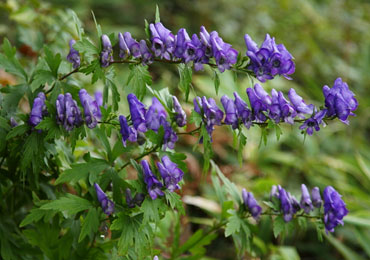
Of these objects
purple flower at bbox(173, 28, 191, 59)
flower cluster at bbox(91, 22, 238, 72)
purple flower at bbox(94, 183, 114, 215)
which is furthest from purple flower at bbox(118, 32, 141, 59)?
purple flower at bbox(94, 183, 114, 215)

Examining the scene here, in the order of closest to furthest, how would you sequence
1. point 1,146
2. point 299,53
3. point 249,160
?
point 1,146 → point 249,160 → point 299,53

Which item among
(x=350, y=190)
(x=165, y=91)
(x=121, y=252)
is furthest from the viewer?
(x=350, y=190)

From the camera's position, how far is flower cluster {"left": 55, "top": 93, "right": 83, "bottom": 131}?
158 cm

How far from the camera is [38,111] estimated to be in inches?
64.8

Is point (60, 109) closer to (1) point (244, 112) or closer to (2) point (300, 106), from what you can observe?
(1) point (244, 112)

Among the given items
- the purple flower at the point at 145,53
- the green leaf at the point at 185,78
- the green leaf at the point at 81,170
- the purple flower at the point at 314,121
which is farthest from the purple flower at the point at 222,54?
the green leaf at the point at 81,170

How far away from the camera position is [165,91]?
1.83 metres

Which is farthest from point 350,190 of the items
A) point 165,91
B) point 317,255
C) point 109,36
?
point 109,36

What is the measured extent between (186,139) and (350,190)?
137cm

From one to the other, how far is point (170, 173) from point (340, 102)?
0.61m

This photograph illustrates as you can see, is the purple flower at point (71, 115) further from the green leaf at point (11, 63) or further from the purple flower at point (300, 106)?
the purple flower at point (300, 106)

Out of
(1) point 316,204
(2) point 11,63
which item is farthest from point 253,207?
(2) point 11,63

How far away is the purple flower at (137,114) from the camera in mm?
1591

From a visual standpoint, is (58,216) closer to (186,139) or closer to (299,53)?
(186,139)
